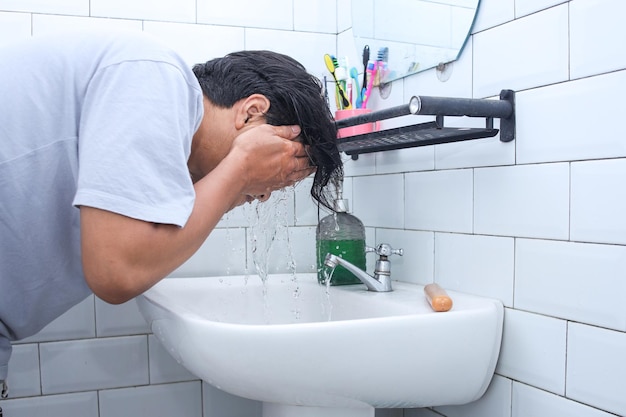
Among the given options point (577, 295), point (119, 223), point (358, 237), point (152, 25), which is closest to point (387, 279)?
point (358, 237)

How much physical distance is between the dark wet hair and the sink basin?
256 mm

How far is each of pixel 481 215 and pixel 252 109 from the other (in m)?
0.44

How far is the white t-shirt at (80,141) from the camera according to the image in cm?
63

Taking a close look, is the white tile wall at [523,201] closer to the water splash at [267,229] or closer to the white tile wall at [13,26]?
the water splash at [267,229]

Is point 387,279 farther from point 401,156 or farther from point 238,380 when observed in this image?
point 238,380

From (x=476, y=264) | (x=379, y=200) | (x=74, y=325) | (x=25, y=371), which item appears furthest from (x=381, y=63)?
(x=25, y=371)

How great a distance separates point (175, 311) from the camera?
918 mm

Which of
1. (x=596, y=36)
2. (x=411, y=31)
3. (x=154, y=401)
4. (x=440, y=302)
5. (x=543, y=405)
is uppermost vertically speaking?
(x=411, y=31)

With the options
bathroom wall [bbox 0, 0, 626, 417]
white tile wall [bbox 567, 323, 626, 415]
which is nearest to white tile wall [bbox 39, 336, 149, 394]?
bathroom wall [bbox 0, 0, 626, 417]

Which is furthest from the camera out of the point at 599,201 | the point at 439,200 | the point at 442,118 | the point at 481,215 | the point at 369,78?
the point at 369,78

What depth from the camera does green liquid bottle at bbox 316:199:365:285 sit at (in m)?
1.26

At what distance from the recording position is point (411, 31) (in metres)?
1.21

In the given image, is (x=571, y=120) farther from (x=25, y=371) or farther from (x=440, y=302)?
(x=25, y=371)

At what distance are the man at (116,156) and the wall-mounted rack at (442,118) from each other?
15 cm
